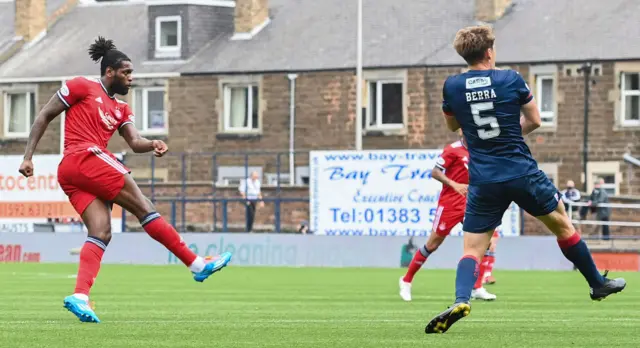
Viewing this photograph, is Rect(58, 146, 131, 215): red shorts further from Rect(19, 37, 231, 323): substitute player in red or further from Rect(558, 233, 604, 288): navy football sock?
Rect(558, 233, 604, 288): navy football sock

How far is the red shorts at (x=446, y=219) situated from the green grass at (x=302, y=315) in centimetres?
79

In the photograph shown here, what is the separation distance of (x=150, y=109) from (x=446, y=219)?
133 feet

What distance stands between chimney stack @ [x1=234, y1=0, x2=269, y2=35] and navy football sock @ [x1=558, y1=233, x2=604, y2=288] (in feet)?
148

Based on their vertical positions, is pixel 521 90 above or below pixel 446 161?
above

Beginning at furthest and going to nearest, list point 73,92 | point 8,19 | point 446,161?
point 8,19
point 446,161
point 73,92

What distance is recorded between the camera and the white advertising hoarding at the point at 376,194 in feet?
116

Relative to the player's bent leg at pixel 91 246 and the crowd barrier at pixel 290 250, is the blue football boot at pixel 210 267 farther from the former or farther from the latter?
the crowd barrier at pixel 290 250

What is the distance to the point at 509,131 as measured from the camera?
1168 centimetres

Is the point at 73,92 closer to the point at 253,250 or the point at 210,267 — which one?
the point at 210,267

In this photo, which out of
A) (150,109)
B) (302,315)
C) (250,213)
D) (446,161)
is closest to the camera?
(302,315)

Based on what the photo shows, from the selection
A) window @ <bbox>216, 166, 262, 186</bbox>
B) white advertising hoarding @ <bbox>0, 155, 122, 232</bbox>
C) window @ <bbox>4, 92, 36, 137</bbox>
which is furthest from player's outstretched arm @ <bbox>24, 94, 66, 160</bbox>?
window @ <bbox>4, 92, 36, 137</bbox>

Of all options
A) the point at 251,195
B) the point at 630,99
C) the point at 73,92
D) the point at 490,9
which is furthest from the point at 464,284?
the point at 490,9

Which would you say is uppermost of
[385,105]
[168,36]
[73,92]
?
[168,36]

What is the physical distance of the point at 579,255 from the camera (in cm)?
1216
